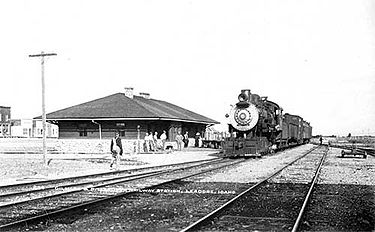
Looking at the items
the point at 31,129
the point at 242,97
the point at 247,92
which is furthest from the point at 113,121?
the point at 31,129

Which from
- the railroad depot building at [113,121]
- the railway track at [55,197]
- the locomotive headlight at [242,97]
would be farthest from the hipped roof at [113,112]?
the railway track at [55,197]

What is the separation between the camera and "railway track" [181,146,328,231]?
7.80m

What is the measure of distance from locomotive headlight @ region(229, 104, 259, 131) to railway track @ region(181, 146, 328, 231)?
1248cm

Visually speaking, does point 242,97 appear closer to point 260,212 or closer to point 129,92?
point 260,212

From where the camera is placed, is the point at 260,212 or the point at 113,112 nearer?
the point at 260,212

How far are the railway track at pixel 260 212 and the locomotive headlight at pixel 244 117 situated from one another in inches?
491

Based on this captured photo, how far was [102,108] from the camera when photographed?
39062 mm

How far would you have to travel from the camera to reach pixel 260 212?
9211mm

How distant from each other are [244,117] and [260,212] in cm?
1643

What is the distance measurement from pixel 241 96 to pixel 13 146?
2307 centimetres

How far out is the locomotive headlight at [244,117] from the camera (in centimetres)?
2519

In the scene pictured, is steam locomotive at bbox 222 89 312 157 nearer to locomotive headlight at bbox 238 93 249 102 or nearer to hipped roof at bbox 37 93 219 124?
locomotive headlight at bbox 238 93 249 102

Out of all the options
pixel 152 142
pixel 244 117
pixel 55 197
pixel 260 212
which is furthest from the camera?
pixel 152 142

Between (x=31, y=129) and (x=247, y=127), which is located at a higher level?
(x=31, y=129)
